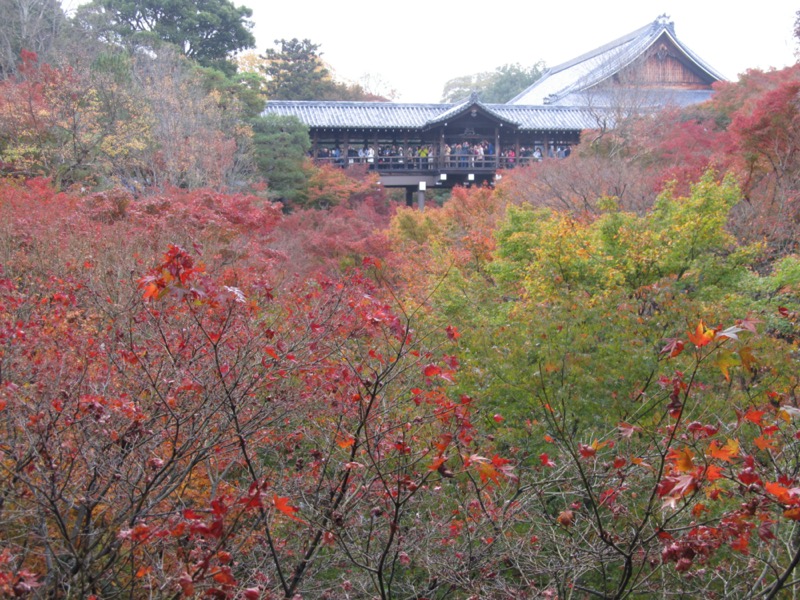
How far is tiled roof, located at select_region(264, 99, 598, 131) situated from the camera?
27.9 m

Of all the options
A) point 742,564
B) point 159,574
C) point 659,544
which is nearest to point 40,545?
point 159,574

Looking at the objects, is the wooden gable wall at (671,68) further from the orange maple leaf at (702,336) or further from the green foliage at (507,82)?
the orange maple leaf at (702,336)

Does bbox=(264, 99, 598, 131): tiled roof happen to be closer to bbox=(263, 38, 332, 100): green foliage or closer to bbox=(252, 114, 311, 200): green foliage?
bbox=(252, 114, 311, 200): green foliage

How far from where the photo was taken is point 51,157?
54.1 ft

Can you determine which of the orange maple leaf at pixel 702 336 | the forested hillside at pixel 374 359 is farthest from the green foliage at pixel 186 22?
the orange maple leaf at pixel 702 336

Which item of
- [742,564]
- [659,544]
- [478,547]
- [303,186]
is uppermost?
[303,186]

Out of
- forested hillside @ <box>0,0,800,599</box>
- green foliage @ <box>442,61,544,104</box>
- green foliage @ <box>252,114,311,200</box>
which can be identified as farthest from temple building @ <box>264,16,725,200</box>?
green foliage @ <box>442,61,544,104</box>

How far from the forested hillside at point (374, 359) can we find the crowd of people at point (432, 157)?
2.68 metres

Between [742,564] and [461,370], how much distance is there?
3.15 m

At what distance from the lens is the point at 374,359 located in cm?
698

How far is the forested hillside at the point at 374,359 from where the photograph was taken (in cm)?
350

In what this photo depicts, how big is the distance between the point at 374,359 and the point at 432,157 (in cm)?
2238

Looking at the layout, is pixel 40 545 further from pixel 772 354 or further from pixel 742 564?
pixel 772 354

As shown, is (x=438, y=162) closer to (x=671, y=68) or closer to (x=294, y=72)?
(x=294, y=72)
